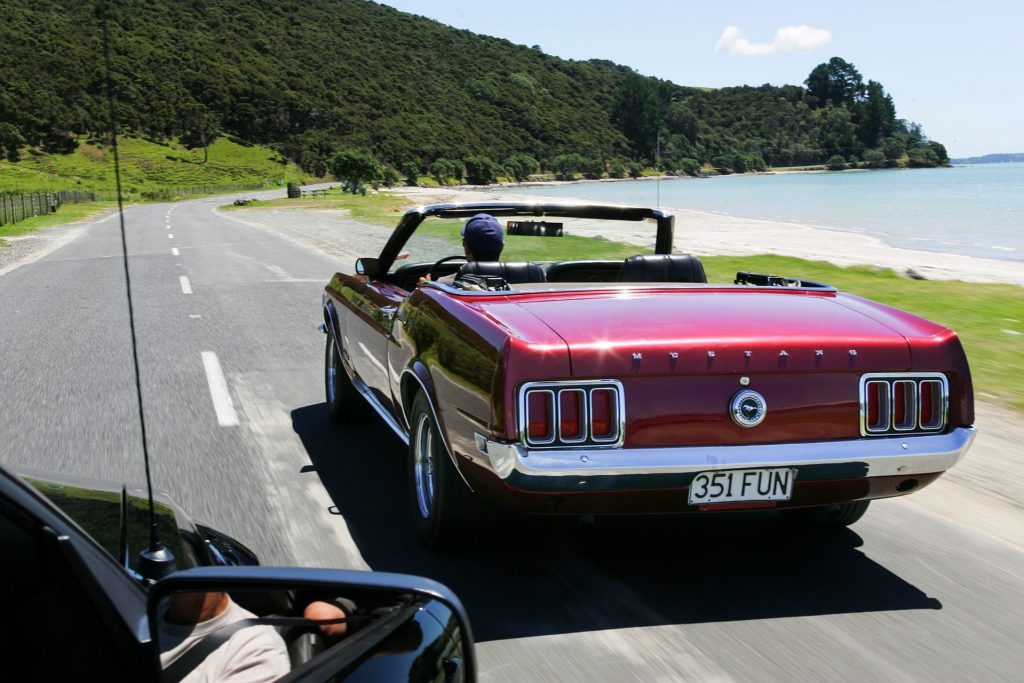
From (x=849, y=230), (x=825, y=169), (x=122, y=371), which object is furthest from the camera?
(x=825, y=169)

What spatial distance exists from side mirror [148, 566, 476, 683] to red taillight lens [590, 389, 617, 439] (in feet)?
6.53

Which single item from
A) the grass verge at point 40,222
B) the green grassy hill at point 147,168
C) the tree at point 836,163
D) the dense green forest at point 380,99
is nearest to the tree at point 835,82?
the dense green forest at point 380,99

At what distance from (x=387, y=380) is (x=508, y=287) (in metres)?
0.94

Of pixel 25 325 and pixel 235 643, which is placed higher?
pixel 235 643

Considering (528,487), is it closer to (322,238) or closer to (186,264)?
(186,264)

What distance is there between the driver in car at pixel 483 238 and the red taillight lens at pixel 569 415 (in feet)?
6.41

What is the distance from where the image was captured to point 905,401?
12.7 ft

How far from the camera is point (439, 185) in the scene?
406ft

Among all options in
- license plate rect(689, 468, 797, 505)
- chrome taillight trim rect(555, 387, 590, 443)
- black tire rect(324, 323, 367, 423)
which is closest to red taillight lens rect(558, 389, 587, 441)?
chrome taillight trim rect(555, 387, 590, 443)

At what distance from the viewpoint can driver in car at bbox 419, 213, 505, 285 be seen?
5438 millimetres

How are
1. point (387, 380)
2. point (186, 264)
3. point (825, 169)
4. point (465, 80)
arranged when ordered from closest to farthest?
point (387, 380) < point (186, 264) < point (825, 169) < point (465, 80)

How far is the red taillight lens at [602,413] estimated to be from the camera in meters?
3.60

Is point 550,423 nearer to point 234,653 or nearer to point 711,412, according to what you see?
point 711,412

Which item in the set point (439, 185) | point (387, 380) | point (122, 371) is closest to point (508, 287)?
point (387, 380)
